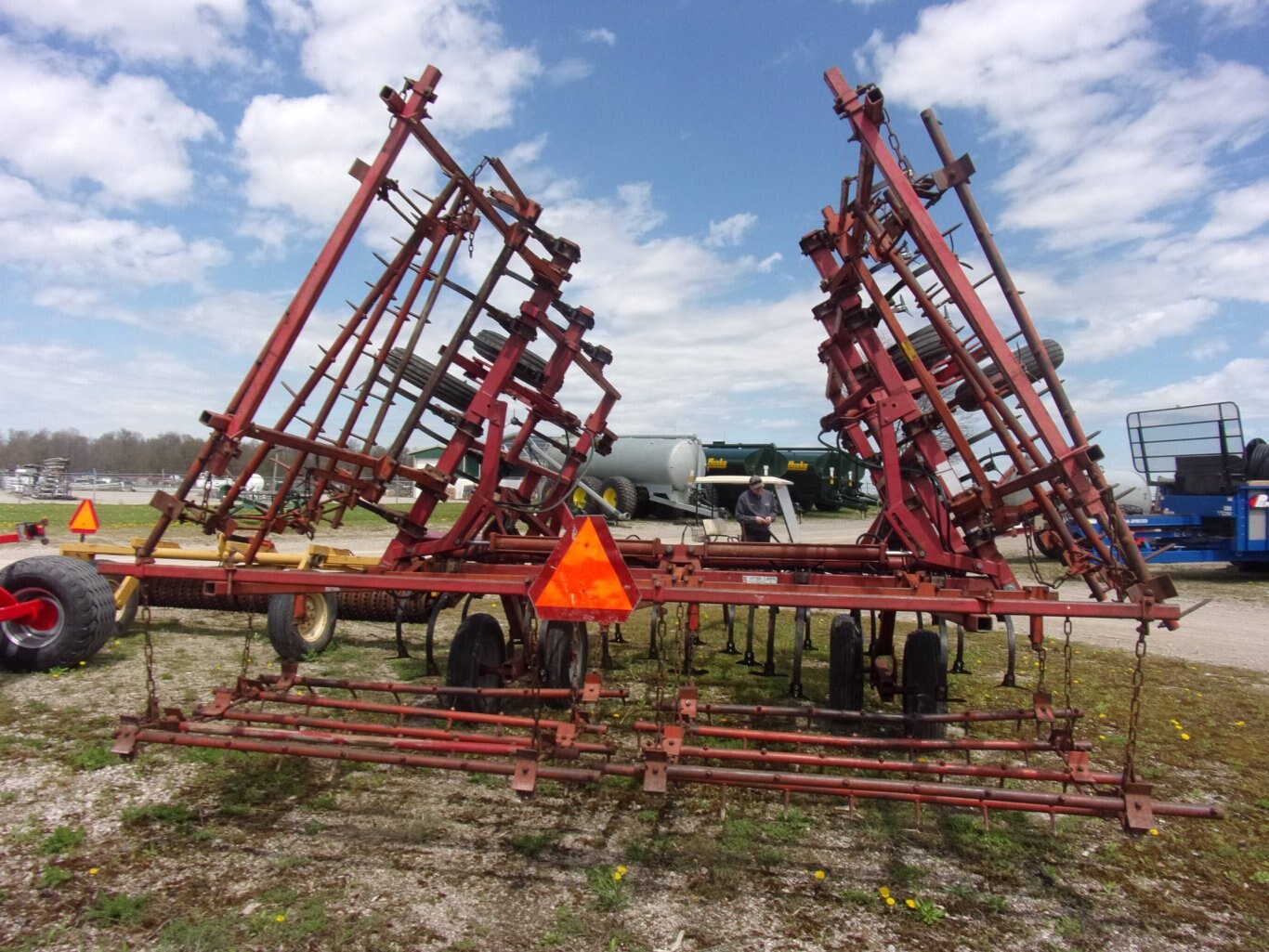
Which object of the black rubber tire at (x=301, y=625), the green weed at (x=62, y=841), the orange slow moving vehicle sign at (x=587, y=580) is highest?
the orange slow moving vehicle sign at (x=587, y=580)

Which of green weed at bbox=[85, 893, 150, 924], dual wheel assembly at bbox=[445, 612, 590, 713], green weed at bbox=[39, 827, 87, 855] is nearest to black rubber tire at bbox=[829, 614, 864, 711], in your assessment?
dual wheel assembly at bbox=[445, 612, 590, 713]

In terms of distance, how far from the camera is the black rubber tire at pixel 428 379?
6559 mm

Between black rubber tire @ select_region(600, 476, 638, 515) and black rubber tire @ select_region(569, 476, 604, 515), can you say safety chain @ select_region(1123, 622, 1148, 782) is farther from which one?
black rubber tire @ select_region(600, 476, 638, 515)

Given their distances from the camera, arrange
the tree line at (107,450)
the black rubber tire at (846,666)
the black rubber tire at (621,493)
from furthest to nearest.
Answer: the tree line at (107,450), the black rubber tire at (621,493), the black rubber tire at (846,666)

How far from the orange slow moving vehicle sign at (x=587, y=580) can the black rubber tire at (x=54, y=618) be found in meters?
5.12

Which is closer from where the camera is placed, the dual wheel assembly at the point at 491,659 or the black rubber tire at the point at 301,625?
the dual wheel assembly at the point at 491,659

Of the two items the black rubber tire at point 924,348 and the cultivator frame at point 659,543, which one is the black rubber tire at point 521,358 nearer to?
the cultivator frame at point 659,543

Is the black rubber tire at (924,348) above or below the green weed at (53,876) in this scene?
above

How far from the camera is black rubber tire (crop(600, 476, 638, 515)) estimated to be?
28.3 metres

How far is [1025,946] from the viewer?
341 centimetres

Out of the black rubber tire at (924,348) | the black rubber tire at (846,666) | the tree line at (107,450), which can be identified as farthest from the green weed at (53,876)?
the tree line at (107,450)

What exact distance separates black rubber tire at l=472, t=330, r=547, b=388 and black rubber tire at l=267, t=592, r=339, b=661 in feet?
9.53

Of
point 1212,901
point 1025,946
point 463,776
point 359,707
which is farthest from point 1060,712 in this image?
point 359,707

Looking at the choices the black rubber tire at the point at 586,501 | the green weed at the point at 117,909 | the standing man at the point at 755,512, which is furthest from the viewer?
the black rubber tire at the point at 586,501
